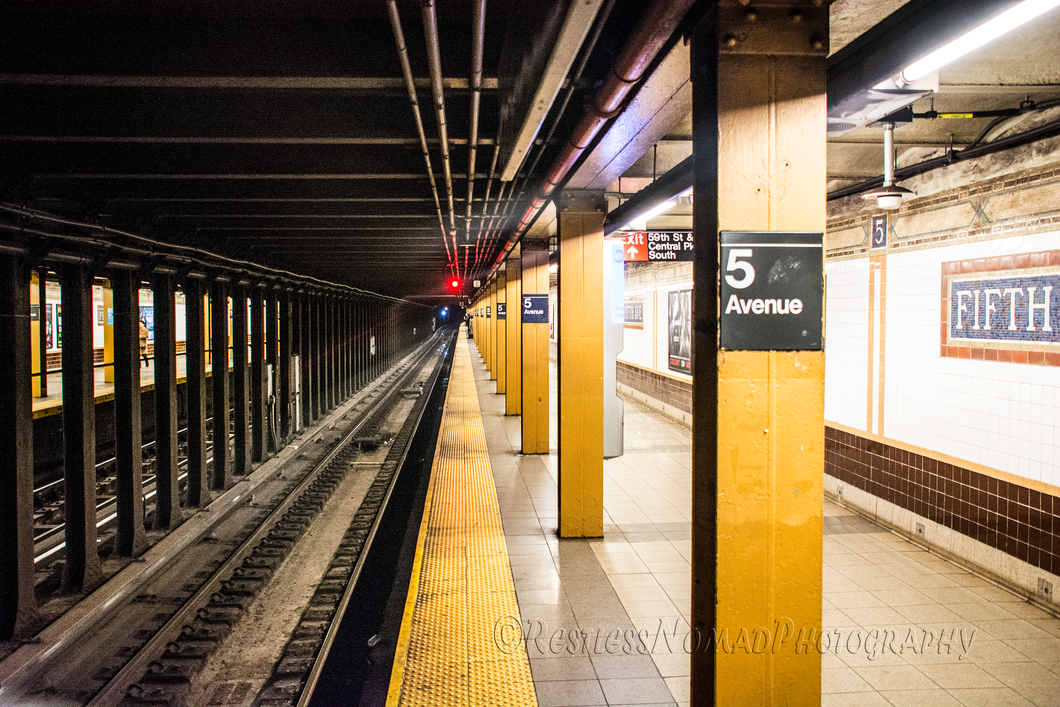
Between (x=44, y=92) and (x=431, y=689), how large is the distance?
4156 mm

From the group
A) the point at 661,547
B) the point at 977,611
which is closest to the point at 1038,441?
the point at 977,611

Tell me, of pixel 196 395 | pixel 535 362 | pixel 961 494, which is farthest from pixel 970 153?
pixel 196 395

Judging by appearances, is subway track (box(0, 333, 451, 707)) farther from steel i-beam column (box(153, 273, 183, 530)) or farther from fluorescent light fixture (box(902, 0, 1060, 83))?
fluorescent light fixture (box(902, 0, 1060, 83))

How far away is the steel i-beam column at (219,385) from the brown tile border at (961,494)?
26.4ft

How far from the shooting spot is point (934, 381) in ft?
18.5

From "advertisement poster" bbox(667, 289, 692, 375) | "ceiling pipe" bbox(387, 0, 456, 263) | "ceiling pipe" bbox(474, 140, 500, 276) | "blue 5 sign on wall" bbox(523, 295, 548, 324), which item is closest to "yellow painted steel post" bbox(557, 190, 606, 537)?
"ceiling pipe" bbox(474, 140, 500, 276)

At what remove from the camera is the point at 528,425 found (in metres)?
10.1

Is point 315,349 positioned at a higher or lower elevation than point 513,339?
lower

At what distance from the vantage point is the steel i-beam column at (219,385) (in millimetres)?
8613

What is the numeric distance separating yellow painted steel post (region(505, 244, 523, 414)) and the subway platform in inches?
283

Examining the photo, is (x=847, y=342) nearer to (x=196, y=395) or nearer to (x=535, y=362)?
(x=535, y=362)

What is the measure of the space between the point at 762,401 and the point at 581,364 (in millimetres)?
3864

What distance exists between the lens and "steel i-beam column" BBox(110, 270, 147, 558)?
608 centimetres

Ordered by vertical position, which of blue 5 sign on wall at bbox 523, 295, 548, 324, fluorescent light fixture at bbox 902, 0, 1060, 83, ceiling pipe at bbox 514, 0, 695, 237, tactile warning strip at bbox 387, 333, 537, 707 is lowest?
tactile warning strip at bbox 387, 333, 537, 707
